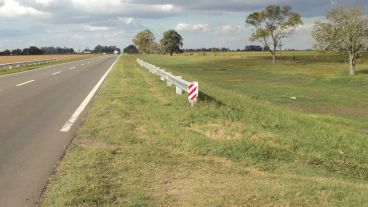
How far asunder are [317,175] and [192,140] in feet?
8.61

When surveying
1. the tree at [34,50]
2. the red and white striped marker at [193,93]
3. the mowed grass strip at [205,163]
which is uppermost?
the red and white striped marker at [193,93]

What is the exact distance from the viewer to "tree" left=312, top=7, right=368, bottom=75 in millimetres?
42544

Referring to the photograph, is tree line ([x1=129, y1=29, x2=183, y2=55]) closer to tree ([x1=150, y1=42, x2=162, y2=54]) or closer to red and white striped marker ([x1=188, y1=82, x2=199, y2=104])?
tree ([x1=150, y1=42, x2=162, y2=54])

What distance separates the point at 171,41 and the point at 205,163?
540 ft

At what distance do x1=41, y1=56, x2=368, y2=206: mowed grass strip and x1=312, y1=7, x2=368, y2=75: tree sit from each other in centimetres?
3369

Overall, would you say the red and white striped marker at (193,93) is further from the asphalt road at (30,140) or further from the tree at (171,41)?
the tree at (171,41)

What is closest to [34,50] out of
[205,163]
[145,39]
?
[145,39]

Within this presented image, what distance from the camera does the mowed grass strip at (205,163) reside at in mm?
5453

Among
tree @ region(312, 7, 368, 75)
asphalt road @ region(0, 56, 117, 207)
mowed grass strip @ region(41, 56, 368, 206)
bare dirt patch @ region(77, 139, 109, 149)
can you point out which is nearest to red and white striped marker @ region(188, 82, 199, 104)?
mowed grass strip @ region(41, 56, 368, 206)

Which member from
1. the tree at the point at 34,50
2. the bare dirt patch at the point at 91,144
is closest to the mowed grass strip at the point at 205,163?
the bare dirt patch at the point at 91,144

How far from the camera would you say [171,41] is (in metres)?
170

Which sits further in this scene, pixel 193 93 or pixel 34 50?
pixel 34 50

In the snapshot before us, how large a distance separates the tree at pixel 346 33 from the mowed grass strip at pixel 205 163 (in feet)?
111

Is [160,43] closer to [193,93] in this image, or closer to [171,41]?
[171,41]
